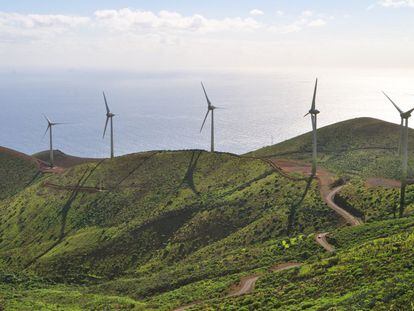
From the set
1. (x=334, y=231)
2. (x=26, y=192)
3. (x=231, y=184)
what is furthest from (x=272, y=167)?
(x=26, y=192)

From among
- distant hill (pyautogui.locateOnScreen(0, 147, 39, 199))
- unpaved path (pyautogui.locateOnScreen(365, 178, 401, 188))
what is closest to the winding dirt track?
unpaved path (pyautogui.locateOnScreen(365, 178, 401, 188))

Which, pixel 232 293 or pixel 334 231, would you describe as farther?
pixel 334 231

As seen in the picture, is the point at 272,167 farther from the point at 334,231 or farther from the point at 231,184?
the point at 334,231

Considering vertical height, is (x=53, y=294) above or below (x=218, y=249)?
below

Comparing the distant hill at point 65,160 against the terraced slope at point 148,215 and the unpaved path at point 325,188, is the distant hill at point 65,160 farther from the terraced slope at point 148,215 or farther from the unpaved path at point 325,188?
the unpaved path at point 325,188

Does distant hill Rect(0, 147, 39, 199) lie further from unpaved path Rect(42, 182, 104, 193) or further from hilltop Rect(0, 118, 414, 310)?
unpaved path Rect(42, 182, 104, 193)

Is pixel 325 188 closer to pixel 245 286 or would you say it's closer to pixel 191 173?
pixel 191 173

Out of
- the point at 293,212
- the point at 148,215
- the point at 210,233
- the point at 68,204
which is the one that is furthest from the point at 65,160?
the point at 293,212
